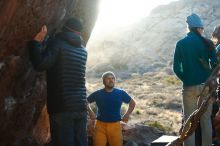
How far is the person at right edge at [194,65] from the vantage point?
8609 millimetres

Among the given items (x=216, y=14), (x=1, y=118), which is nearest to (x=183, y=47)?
(x=1, y=118)

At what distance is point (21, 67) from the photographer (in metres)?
7.86

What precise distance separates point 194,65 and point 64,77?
2.72 m

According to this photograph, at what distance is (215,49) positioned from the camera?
884 cm

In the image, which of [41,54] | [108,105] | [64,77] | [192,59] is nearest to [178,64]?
[192,59]

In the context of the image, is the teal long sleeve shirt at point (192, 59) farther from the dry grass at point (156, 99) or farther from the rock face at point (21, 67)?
the dry grass at point (156, 99)

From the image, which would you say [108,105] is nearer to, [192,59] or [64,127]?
[192,59]

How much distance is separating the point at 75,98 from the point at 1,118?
142 cm

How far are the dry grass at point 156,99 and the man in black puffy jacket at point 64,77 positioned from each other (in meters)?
11.5

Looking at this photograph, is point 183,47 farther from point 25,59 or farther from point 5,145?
point 5,145

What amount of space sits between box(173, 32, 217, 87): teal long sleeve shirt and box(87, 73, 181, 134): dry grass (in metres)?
9.96

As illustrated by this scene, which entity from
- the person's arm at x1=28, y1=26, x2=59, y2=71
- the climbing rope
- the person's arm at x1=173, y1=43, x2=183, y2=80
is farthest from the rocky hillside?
the climbing rope

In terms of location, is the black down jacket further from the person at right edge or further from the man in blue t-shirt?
the man in blue t-shirt

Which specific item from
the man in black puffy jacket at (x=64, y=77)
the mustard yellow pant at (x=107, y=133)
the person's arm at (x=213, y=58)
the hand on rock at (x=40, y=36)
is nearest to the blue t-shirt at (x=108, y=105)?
the mustard yellow pant at (x=107, y=133)
